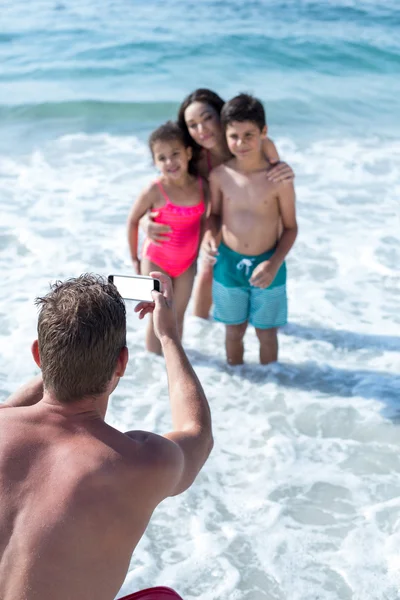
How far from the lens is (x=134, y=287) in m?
2.50

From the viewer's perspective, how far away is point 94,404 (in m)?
2.06

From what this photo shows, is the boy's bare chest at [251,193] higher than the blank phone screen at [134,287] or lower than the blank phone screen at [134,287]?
lower

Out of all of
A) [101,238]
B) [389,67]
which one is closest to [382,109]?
[389,67]

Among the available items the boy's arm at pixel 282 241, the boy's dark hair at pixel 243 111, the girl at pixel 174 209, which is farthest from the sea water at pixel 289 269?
the boy's dark hair at pixel 243 111

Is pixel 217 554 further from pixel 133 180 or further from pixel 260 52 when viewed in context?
pixel 260 52

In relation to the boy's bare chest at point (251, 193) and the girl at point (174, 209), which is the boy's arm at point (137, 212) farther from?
the boy's bare chest at point (251, 193)

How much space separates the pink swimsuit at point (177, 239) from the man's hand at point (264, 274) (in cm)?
54

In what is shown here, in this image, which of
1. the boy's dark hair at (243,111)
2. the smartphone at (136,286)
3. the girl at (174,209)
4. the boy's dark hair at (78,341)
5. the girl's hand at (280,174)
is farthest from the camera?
the girl at (174,209)

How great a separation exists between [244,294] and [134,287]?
2.28 metres

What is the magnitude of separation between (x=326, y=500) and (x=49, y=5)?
638 inches

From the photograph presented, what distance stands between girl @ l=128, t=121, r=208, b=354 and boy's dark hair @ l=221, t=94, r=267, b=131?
1.09 feet

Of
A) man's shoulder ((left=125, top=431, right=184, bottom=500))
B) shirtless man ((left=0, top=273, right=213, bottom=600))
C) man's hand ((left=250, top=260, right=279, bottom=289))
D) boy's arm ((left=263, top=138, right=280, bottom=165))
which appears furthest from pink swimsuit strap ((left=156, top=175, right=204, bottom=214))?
man's shoulder ((left=125, top=431, right=184, bottom=500))

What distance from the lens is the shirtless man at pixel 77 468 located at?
185cm

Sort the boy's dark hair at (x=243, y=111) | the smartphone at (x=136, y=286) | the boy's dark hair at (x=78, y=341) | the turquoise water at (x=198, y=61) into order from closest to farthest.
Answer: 1. the boy's dark hair at (x=78, y=341)
2. the smartphone at (x=136, y=286)
3. the boy's dark hair at (x=243, y=111)
4. the turquoise water at (x=198, y=61)
